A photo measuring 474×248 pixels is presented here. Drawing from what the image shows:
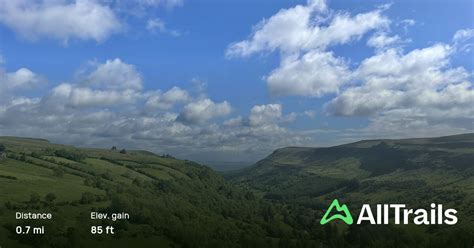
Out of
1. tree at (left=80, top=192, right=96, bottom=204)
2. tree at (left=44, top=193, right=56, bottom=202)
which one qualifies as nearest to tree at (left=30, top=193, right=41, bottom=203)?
tree at (left=44, top=193, right=56, bottom=202)

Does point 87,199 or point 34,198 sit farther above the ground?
point 34,198

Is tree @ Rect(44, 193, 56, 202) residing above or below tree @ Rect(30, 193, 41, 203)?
below

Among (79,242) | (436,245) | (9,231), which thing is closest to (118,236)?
(79,242)

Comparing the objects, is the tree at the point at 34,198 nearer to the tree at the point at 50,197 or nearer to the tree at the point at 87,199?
the tree at the point at 50,197

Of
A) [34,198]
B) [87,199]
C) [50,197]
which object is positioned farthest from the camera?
[87,199]

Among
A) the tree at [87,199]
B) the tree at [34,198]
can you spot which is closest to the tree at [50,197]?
the tree at [34,198]

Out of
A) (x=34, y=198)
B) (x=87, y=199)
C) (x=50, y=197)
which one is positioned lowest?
(x=87, y=199)

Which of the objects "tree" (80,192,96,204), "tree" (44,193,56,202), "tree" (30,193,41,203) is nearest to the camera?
"tree" (30,193,41,203)

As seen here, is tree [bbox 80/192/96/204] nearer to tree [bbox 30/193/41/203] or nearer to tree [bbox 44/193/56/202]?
tree [bbox 44/193/56/202]

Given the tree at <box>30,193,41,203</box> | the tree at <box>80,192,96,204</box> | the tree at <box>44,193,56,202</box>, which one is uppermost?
the tree at <box>30,193,41,203</box>

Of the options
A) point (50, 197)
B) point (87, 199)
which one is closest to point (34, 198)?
point (50, 197)

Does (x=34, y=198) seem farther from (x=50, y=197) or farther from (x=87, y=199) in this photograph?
(x=87, y=199)

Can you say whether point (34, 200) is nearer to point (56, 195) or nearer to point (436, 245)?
point (56, 195)

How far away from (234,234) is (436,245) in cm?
8574
